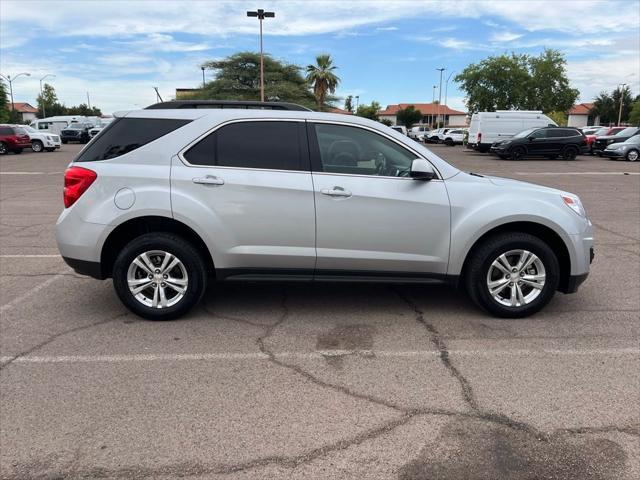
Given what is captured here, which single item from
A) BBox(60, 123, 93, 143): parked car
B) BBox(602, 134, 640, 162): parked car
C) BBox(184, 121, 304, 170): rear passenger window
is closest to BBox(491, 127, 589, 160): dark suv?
BBox(602, 134, 640, 162): parked car

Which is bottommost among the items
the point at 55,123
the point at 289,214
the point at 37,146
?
the point at 37,146

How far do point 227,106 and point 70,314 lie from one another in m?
2.37

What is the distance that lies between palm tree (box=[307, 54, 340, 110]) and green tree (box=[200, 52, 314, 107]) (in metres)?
9.36

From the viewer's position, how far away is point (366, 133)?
15.3 ft

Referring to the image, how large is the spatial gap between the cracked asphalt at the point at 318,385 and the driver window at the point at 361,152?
1312 mm

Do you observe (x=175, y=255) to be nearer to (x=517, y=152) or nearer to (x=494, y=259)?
(x=494, y=259)

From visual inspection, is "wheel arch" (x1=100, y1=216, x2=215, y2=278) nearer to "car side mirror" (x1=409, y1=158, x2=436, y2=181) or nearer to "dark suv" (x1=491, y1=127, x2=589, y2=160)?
"car side mirror" (x1=409, y1=158, x2=436, y2=181)

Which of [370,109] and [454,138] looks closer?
[454,138]

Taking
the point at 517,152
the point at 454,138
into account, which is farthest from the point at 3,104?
the point at 517,152

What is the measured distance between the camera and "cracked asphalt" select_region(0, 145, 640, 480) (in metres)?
2.77

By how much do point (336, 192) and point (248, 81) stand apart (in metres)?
50.7

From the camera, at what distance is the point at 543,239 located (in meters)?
4.84

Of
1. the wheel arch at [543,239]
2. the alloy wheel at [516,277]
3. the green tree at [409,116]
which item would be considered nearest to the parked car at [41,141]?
the wheel arch at [543,239]

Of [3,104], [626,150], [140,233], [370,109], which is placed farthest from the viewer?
[370,109]
